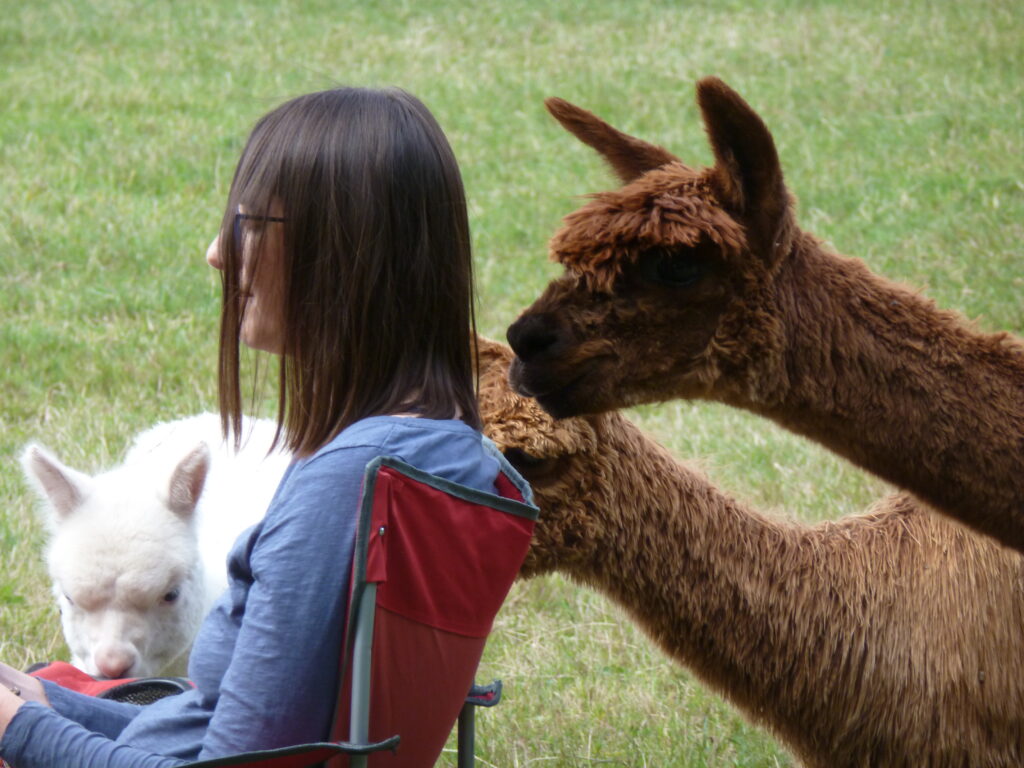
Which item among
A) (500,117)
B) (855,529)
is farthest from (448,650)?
(500,117)

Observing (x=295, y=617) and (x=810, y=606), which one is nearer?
(x=295, y=617)

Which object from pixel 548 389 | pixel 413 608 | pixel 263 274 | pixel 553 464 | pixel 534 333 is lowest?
pixel 553 464

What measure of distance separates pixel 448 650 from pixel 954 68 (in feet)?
35.1

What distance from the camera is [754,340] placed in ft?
7.79

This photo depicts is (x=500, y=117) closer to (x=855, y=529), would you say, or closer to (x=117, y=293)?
(x=117, y=293)

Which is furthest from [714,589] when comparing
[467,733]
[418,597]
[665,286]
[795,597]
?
[418,597]

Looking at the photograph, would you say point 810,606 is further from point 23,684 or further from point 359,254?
point 23,684

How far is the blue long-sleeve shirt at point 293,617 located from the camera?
190 cm

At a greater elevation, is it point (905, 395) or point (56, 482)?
point (905, 395)

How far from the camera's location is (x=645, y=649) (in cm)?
407

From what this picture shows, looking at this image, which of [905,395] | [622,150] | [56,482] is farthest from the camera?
[56,482]

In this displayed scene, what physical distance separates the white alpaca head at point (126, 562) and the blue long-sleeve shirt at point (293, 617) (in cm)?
86

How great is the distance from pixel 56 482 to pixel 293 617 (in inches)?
54.0

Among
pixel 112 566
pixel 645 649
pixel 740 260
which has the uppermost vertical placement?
pixel 740 260
